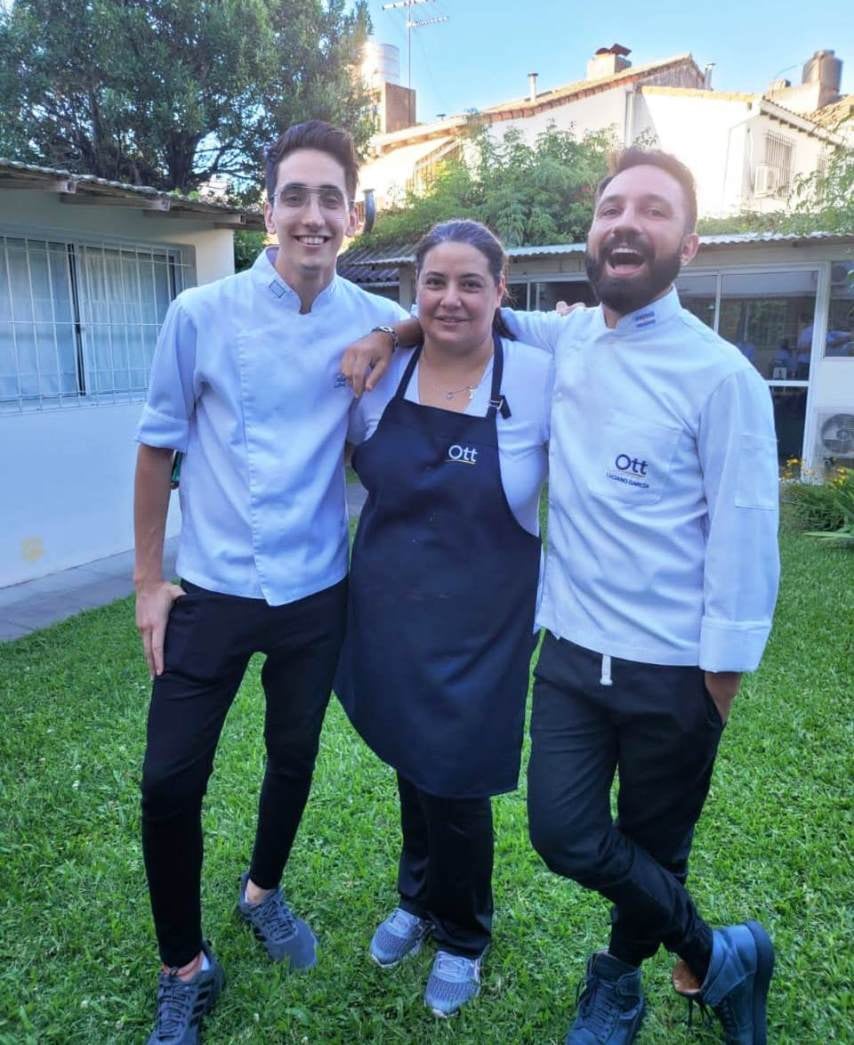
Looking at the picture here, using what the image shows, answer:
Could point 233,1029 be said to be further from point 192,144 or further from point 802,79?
point 802,79

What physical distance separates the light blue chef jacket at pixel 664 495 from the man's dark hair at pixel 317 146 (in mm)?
757

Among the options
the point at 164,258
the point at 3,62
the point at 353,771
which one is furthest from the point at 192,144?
the point at 353,771

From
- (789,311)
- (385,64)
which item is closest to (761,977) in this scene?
(789,311)

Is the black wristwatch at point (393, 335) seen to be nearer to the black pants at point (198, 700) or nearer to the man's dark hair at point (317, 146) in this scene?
the man's dark hair at point (317, 146)

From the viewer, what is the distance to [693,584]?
1920 mm

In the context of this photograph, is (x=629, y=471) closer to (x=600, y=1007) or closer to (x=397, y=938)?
(x=600, y=1007)

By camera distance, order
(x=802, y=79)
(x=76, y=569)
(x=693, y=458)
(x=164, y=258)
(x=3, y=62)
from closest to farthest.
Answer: (x=693, y=458) < (x=76, y=569) < (x=164, y=258) < (x=3, y=62) < (x=802, y=79)

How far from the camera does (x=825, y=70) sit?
22.0 m

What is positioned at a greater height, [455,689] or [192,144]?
[192,144]

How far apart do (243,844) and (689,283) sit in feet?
32.1

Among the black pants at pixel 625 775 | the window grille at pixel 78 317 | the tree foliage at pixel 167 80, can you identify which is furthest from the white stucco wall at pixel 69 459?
the black pants at pixel 625 775

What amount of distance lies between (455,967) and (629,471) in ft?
4.89

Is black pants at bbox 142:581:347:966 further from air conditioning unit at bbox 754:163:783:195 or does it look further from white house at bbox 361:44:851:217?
air conditioning unit at bbox 754:163:783:195

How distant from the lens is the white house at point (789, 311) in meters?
9.92
